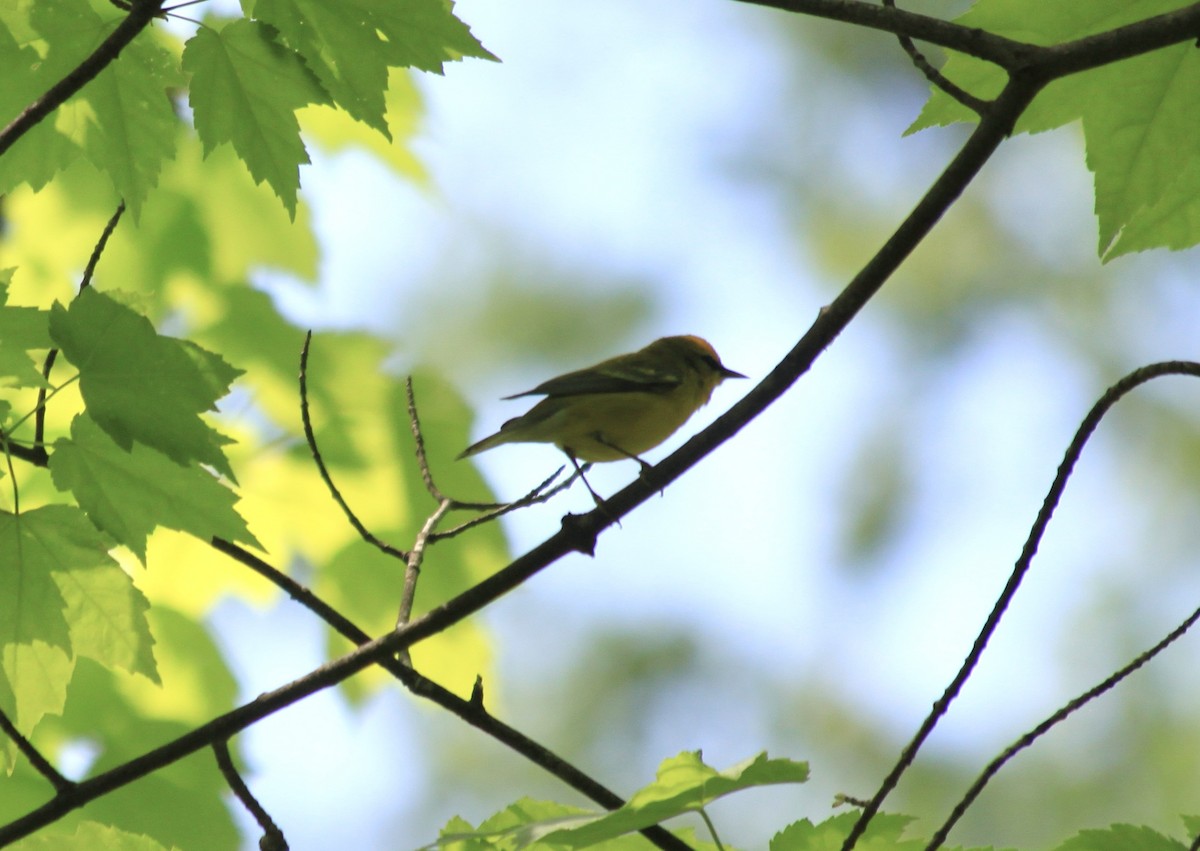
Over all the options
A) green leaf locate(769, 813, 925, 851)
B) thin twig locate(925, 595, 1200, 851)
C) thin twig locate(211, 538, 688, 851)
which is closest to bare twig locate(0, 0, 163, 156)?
thin twig locate(211, 538, 688, 851)

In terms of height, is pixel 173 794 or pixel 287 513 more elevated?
pixel 287 513

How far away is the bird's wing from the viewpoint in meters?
4.22

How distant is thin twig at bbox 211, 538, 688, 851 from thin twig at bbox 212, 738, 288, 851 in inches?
10.7

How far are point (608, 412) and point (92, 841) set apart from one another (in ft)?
8.44

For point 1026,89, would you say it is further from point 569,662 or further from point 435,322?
point 569,662

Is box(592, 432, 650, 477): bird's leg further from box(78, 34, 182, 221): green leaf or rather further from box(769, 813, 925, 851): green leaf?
box(769, 813, 925, 851): green leaf

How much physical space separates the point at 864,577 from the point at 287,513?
8278 mm

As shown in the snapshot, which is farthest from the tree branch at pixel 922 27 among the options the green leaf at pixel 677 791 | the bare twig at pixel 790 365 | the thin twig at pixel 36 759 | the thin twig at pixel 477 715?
the thin twig at pixel 36 759

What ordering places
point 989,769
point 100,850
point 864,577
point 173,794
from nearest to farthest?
point 989,769
point 100,850
point 173,794
point 864,577

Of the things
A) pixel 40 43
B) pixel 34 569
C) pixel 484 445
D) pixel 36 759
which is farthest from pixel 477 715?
pixel 484 445

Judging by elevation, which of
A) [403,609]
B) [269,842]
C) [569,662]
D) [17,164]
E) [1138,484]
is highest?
[569,662]

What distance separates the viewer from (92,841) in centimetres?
174

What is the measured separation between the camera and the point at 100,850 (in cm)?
173

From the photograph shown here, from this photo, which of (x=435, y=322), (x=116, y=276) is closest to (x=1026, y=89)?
(x=116, y=276)
